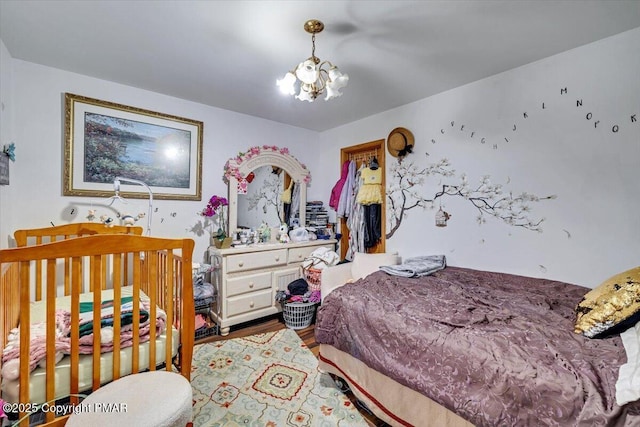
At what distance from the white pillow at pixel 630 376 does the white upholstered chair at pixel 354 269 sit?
71.4 inches

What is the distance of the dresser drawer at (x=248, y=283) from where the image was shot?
2.72m

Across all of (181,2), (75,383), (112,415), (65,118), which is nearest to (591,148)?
(181,2)

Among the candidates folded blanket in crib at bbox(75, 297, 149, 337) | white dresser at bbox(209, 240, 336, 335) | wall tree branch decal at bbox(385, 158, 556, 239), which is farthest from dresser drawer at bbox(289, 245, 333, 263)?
folded blanket in crib at bbox(75, 297, 149, 337)

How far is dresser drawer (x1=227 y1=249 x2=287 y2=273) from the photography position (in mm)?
2728

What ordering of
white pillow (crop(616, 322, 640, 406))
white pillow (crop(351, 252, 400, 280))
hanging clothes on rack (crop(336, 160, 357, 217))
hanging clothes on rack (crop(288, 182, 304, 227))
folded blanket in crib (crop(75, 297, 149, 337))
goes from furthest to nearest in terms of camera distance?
1. hanging clothes on rack (crop(288, 182, 304, 227))
2. hanging clothes on rack (crop(336, 160, 357, 217))
3. white pillow (crop(351, 252, 400, 280))
4. folded blanket in crib (crop(75, 297, 149, 337))
5. white pillow (crop(616, 322, 640, 406))

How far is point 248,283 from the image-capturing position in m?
2.83

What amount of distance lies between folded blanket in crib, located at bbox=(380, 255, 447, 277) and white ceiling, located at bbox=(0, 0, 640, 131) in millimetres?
1665

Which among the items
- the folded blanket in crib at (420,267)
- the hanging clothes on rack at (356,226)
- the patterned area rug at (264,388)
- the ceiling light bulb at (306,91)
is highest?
the ceiling light bulb at (306,91)

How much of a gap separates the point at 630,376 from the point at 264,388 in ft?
6.10

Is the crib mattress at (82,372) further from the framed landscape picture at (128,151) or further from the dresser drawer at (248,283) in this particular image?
the framed landscape picture at (128,151)

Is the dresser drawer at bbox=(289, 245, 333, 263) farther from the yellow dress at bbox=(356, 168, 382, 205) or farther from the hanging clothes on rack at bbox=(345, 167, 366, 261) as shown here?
the yellow dress at bbox=(356, 168, 382, 205)

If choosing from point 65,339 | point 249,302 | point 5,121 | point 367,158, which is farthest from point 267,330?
point 5,121

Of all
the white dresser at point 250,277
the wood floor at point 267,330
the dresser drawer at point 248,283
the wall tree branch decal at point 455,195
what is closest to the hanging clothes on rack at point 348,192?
the wall tree branch decal at point 455,195

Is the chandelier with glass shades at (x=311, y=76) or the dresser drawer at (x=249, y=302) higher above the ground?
the chandelier with glass shades at (x=311, y=76)
